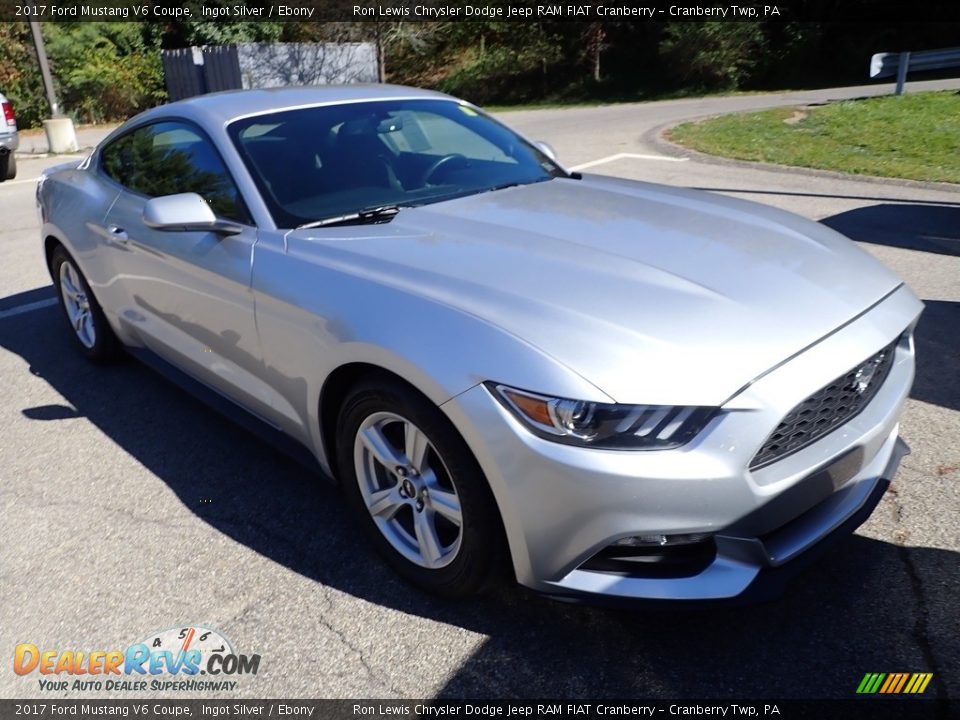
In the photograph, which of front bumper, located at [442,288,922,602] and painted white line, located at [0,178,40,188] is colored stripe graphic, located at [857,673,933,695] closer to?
front bumper, located at [442,288,922,602]

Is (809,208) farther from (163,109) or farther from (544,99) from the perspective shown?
(544,99)

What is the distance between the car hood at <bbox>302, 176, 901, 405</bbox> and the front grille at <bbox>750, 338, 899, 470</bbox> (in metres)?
0.15

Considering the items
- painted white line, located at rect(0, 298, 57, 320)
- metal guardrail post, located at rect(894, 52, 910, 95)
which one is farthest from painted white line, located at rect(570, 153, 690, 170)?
painted white line, located at rect(0, 298, 57, 320)

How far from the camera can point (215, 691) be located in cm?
246

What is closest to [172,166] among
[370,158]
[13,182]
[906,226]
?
[370,158]

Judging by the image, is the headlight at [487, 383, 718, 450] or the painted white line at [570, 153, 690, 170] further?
the painted white line at [570, 153, 690, 170]

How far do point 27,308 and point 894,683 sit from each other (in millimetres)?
6212

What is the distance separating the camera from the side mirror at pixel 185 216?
313 centimetres

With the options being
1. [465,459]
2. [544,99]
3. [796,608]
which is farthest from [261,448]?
[544,99]

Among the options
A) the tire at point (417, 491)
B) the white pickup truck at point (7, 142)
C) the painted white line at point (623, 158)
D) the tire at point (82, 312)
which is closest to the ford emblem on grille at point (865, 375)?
the tire at point (417, 491)

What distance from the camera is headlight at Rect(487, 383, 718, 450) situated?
2.12 meters

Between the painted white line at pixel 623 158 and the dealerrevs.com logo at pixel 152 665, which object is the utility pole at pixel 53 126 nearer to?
the painted white line at pixel 623 158

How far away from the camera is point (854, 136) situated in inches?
476

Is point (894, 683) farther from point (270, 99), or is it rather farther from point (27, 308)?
point (27, 308)
